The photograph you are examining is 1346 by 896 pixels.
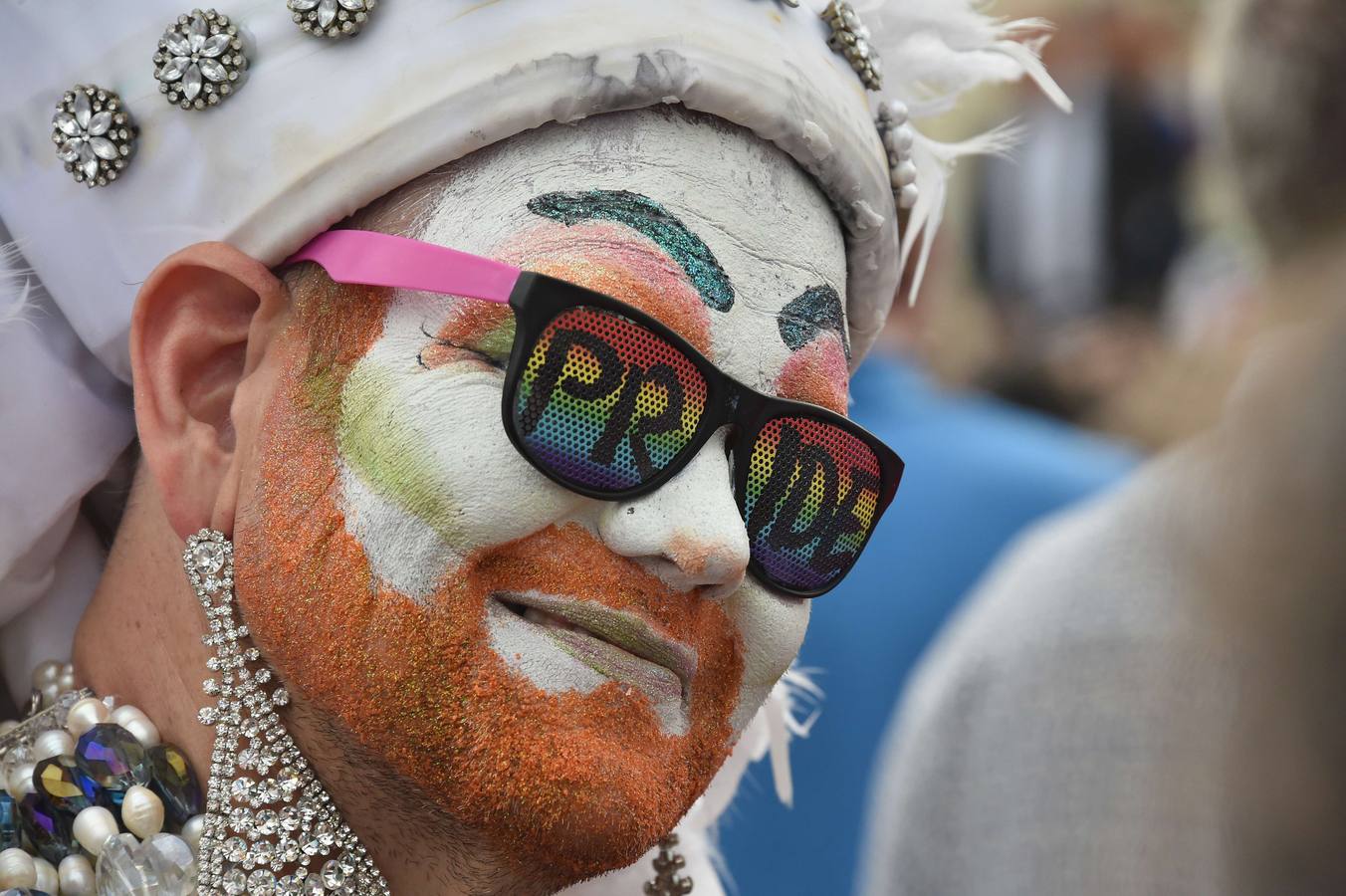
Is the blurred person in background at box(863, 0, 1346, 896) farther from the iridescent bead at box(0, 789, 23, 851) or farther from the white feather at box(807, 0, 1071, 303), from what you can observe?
the iridescent bead at box(0, 789, 23, 851)

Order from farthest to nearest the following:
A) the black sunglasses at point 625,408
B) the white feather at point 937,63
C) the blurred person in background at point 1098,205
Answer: the blurred person in background at point 1098,205 → the white feather at point 937,63 → the black sunglasses at point 625,408

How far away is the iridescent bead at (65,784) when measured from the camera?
73.4 inches

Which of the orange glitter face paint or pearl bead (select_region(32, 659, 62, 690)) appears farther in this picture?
pearl bead (select_region(32, 659, 62, 690))

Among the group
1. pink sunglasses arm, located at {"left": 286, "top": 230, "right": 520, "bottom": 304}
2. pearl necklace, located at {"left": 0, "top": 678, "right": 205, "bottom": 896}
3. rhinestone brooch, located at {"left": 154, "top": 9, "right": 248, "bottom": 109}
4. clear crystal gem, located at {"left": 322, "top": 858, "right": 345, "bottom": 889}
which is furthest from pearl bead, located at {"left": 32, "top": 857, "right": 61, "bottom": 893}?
rhinestone brooch, located at {"left": 154, "top": 9, "right": 248, "bottom": 109}

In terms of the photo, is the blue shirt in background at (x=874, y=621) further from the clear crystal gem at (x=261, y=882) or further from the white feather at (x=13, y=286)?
the white feather at (x=13, y=286)

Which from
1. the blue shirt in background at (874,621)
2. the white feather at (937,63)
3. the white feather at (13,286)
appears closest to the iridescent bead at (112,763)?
the white feather at (13,286)

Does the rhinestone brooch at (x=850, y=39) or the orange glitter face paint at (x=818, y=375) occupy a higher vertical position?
the rhinestone brooch at (x=850, y=39)

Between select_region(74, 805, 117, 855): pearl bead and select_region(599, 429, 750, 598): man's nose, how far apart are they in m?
0.70

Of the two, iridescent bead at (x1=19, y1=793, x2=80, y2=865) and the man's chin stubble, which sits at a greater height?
the man's chin stubble

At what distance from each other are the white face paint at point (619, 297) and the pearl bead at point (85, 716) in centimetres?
51

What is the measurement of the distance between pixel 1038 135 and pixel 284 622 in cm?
593

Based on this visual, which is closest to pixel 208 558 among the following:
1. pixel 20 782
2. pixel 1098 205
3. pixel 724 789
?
pixel 20 782

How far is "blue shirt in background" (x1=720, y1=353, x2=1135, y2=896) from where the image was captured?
10.6 ft

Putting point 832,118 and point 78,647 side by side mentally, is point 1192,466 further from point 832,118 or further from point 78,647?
point 78,647
